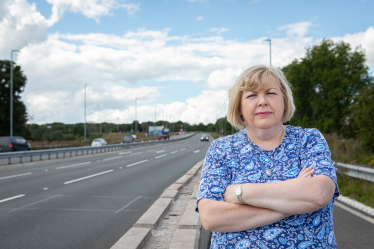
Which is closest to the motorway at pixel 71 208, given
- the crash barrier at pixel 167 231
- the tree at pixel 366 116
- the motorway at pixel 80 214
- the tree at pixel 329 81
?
the motorway at pixel 80 214

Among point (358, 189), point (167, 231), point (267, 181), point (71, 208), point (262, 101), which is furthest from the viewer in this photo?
point (358, 189)

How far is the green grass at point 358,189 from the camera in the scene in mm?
7800

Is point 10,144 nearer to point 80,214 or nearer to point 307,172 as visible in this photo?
point 80,214

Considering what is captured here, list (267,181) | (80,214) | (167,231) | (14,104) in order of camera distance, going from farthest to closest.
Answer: (14,104) < (80,214) < (167,231) < (267,181)

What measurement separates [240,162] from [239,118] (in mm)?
460

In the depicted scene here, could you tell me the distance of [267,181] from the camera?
6.26 feet

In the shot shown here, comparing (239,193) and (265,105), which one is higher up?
(265,105)

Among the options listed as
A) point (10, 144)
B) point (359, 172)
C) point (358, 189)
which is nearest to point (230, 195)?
point (358, 189)

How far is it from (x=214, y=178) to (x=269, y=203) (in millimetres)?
332

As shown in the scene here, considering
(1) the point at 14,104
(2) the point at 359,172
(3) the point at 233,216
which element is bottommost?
(2) the point at 359,172

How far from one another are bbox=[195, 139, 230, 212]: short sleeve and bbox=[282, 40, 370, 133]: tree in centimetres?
3935

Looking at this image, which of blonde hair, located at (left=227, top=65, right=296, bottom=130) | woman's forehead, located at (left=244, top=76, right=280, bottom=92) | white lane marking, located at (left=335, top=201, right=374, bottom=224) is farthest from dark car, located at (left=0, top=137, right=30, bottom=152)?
woman's forehead, located at (left=244, top=76, right=280, bottom=92)

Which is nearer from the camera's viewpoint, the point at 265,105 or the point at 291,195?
the point at 291,195

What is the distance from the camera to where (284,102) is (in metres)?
2.26
